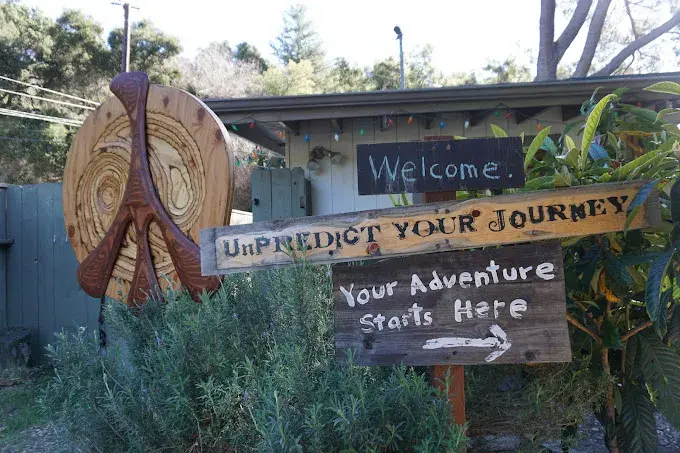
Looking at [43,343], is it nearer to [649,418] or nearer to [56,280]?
[56,280]

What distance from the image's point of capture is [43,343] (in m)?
6.16

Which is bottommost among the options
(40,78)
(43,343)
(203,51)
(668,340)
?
(43,343)

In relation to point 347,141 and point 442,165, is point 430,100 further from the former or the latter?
point 442,165

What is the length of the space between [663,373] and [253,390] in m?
1.54

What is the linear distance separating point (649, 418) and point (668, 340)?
12.9 inches

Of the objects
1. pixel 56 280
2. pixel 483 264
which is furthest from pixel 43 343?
pixel 483 264

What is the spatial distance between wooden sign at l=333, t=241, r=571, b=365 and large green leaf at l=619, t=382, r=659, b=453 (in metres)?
0.60

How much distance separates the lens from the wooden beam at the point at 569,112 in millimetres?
6309

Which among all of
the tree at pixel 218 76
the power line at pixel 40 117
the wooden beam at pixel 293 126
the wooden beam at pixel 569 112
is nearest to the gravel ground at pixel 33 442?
the wooden beam at pixel 293 126

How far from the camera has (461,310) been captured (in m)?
2.05

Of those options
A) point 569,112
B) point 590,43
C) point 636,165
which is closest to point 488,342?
point 636,165

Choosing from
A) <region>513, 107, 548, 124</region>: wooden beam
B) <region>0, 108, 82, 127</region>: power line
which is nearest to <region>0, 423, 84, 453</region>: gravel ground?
<region>513, 107, 548, 124</region>: wooden beam

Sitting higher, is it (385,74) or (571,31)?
(385,74)

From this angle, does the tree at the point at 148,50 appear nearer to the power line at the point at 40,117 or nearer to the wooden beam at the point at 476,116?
the power line at the point at 40,117
